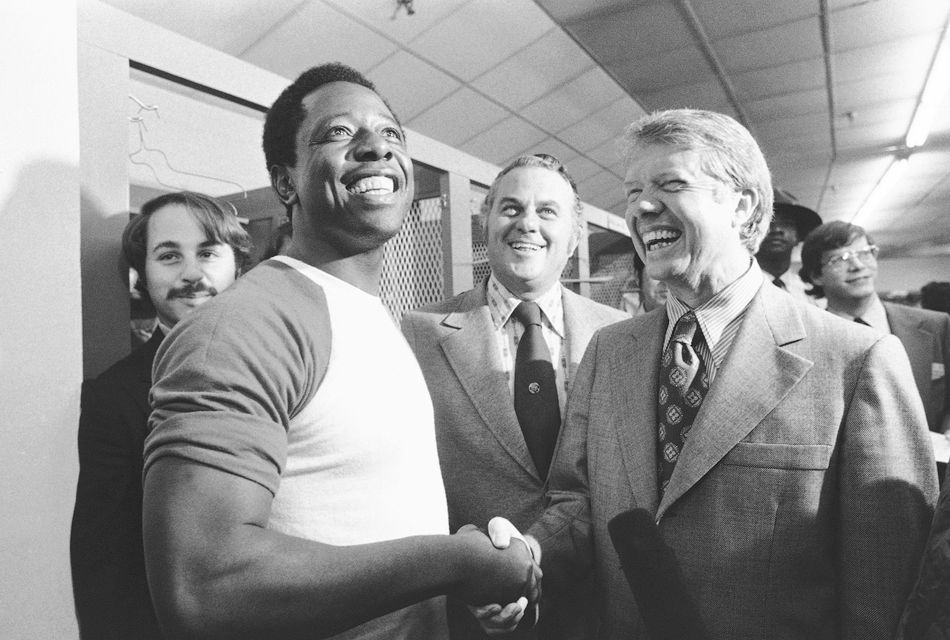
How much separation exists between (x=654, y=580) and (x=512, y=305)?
41.8 inches

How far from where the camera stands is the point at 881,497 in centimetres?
112

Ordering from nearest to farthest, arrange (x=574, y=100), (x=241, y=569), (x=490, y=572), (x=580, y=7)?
(x=241, y=569)
(x=490, y=572)
(x=580, y=7)
(x=574, y=100)

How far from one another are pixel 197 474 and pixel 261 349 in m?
0.17

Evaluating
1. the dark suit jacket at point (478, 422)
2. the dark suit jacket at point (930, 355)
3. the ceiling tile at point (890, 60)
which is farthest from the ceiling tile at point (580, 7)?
the dark suit jacket at point (478, 422)

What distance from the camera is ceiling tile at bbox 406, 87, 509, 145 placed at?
20.1 ft

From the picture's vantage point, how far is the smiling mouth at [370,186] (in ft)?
3.55

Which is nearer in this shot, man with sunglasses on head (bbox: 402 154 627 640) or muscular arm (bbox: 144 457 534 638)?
muscular arm (bbox: 144 457 534 638)

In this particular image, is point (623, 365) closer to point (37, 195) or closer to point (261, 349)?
point (261, 349)

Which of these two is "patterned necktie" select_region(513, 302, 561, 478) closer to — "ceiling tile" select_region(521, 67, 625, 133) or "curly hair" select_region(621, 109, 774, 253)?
"curly hair" select_region(621, 109, 774, 253)

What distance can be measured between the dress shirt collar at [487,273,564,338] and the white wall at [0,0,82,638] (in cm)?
110

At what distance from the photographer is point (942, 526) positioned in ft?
2.68

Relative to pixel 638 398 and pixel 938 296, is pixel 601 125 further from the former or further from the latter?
pixel 638 398

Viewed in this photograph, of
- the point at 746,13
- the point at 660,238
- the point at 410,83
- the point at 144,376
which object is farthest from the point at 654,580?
the point at 746,13

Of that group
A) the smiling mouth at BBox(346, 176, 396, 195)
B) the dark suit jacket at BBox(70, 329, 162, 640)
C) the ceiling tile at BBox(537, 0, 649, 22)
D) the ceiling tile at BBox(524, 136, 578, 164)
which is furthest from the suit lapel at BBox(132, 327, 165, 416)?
the ceiling tile at BBox(524, 136, 578, 164)
